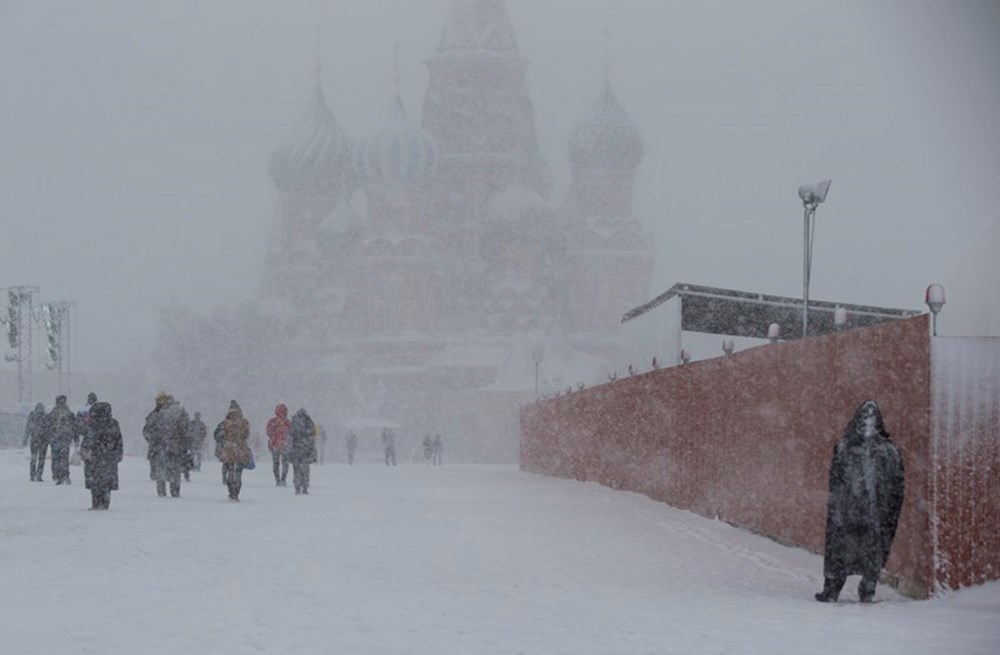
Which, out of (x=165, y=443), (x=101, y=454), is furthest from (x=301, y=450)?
(x=101, y=454)

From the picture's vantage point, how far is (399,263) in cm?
11931

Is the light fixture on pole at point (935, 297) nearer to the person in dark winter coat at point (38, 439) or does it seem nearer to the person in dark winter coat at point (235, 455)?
the person in dark winter coat at point (235, 455)

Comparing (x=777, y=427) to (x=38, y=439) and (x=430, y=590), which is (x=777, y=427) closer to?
(x=430, y=590)

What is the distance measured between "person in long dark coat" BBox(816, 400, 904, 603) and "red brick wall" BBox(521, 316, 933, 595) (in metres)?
0.35

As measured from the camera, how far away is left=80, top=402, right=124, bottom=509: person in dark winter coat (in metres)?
21.0

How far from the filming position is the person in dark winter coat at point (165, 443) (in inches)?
976

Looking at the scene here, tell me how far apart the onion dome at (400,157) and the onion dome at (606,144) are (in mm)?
10863

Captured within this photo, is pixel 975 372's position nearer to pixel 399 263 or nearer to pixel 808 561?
pixel 808 561

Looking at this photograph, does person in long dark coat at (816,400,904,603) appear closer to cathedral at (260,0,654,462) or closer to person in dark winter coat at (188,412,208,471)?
person in dark winter coat at (188,412,208,471)

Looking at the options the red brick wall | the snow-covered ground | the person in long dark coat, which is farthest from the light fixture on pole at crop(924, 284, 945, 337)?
the snow-covered ground

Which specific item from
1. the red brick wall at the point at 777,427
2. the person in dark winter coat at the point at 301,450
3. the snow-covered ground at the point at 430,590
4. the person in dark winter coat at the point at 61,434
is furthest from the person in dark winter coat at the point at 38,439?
the red brick wall at the point at 777,427

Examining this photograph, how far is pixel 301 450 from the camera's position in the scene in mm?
27641

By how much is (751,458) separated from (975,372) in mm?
6253

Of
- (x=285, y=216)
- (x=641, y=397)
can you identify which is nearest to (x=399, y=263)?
(x=285, y=216)
